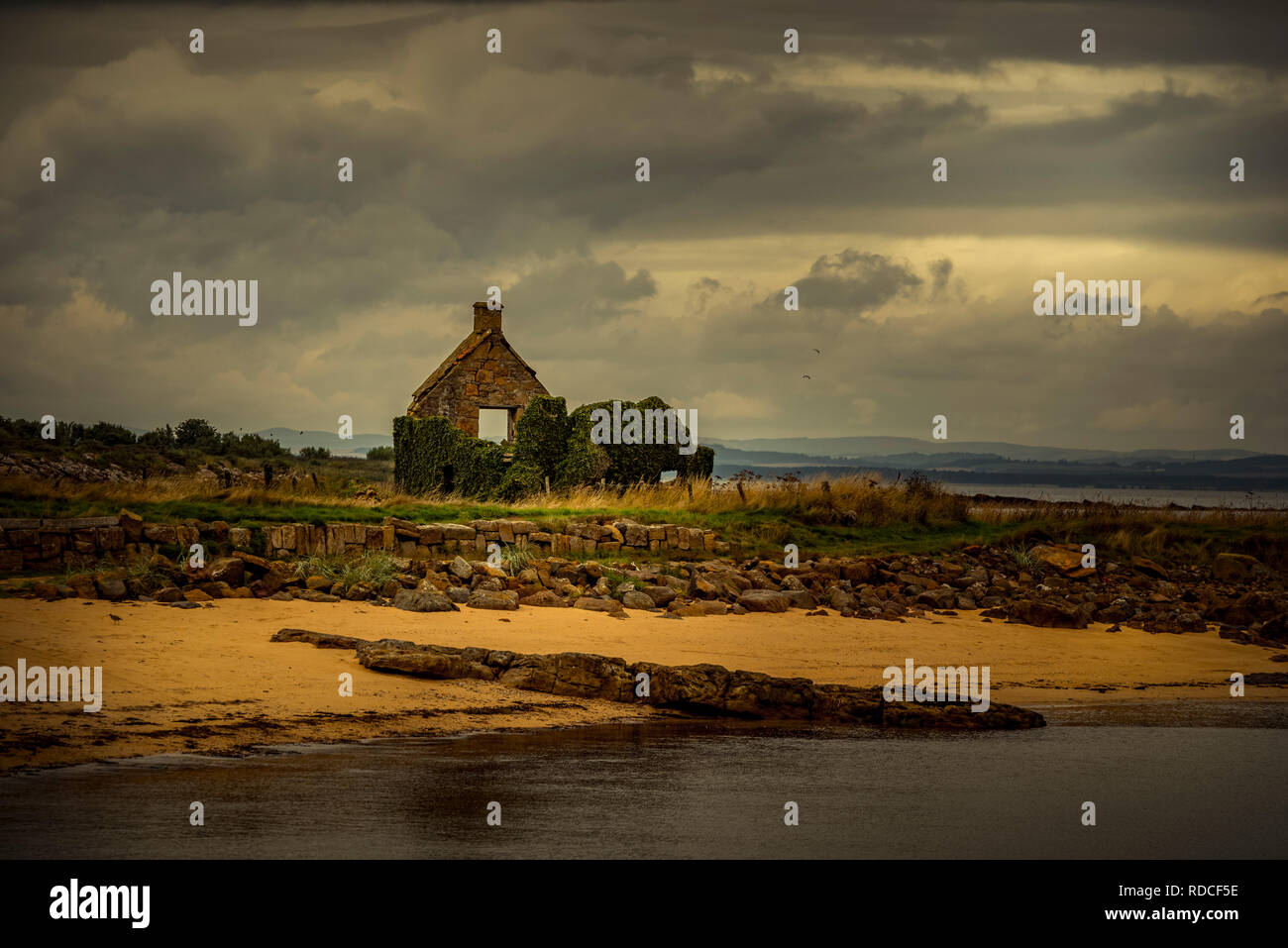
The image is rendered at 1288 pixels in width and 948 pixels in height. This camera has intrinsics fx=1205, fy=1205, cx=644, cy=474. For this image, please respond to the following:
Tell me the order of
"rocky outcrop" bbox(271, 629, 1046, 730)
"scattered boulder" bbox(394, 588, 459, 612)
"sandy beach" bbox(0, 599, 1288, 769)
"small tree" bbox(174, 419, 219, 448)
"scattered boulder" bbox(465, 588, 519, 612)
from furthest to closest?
1. "small tree" bbox(174, 419, 219, 448)
2. "scattered boulder" bbox(465, 588, 519, 612)
3. "scattered boulder" bbox(394, 588, 459, 612)
4. "rocky outcrop" bbox(271, 629, 1046, 730)
5. "sandy beach" bbox(0, 599, 1288, 769)

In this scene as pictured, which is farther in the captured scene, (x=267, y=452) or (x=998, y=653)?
(x=267, y=452)

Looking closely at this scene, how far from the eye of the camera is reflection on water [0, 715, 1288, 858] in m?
8.00

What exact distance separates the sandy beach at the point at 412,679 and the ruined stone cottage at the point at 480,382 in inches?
732

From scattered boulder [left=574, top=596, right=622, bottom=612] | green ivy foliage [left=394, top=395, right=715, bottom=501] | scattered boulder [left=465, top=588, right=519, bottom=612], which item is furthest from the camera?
green ivy foliage [left=394, top=395, right=715, bottom=501]

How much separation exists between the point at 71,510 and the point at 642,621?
933 cm

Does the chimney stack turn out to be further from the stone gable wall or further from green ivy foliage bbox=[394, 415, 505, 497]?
green ivy foliage bbox=[394, 415, 505, 497]

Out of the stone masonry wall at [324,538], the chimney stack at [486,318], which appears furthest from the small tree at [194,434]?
the stone masonry wall at [324,538]

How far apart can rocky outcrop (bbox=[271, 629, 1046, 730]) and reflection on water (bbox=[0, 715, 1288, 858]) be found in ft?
2.30

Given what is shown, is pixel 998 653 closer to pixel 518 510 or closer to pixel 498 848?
pixel 498 848

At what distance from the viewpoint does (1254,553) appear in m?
28.0

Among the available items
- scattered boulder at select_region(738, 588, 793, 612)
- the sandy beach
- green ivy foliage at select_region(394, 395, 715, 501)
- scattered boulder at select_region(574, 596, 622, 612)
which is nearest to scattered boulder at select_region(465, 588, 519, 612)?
the sandy beach

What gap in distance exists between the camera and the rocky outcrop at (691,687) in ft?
41.4
